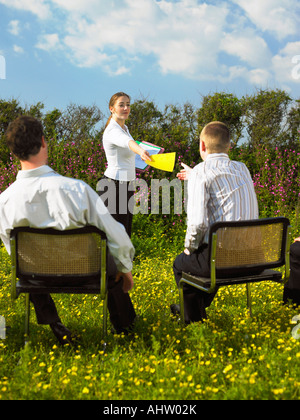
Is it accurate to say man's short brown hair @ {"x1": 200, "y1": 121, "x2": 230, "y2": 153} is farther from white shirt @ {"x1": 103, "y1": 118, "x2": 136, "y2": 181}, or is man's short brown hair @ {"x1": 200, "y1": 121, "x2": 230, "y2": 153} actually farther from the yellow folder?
white shirt @ {"x1": 103, "y1": 118, "x2": 136, "y2": 181}

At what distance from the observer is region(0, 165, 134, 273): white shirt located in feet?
10.0

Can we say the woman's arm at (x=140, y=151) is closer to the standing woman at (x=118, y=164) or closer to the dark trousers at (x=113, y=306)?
the standing woman at (x=118, y=164)

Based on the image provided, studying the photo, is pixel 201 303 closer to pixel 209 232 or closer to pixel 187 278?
pixel 187 278

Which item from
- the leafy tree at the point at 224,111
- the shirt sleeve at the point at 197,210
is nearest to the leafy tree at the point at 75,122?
the leafy tree at the point at 224,111

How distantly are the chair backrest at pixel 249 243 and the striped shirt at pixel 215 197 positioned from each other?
18 cm

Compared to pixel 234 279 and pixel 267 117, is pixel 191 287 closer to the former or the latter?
pixel 234 279

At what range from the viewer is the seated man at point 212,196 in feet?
11.2

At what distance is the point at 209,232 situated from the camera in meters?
3.27

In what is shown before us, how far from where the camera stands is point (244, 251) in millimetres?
3438

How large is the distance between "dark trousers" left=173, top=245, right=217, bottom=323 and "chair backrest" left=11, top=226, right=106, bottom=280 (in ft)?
2.60

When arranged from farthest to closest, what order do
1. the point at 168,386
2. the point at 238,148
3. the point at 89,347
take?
the point at 238,148 < the point at 89,347 < the point at 168,386

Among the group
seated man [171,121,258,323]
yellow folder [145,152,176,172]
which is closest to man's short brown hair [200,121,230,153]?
seated man [171,121,258,323]

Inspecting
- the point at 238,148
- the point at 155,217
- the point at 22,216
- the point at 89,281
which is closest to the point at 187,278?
the point at 89,281

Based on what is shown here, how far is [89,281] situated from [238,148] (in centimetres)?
731
